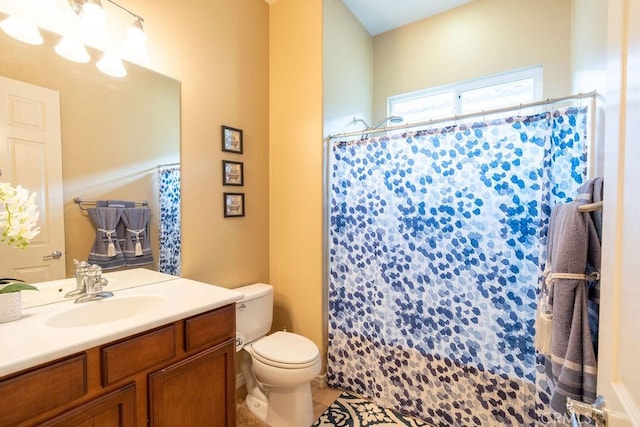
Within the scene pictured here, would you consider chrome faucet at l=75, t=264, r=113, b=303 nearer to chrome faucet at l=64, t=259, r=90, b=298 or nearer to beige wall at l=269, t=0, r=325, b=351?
chrome faucet at l=64, t=259, r=90, b=298

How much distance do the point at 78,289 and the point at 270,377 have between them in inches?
42.1

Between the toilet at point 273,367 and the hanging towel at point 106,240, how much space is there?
75cm

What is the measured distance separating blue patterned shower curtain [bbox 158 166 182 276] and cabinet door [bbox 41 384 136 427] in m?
0.74

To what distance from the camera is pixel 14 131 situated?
1.16 meters

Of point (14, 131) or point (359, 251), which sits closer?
point (14, 131)

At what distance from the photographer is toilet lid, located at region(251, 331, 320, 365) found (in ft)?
5.44

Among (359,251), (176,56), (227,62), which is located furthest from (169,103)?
(359,251)

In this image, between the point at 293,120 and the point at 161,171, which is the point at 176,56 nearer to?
the point at 161,171

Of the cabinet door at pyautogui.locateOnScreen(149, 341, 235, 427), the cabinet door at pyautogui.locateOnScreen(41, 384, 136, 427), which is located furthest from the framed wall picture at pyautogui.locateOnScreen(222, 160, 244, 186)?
the cabinet door at pyautogui.locateOnScreen(41, 384, 136, 427)

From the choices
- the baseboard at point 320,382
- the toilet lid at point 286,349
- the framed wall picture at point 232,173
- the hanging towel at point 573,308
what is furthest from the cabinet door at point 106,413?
the hanging towel at point 573,308

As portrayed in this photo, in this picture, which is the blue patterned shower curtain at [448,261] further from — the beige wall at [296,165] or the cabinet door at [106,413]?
the cabinet door at [106,413]

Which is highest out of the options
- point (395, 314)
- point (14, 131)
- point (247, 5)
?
point (247, 5)

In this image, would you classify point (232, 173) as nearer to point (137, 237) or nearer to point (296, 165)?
point (296, 165)

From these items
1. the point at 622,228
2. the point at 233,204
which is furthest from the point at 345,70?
the point at 622,228
